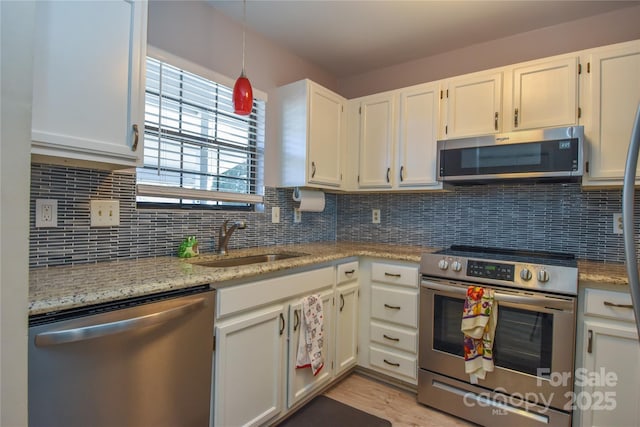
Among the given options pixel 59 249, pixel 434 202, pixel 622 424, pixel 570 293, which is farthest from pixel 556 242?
pixel 59 249

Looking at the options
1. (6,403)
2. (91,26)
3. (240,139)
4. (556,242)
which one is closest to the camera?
(6,403)

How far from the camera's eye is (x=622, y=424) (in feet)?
5.18

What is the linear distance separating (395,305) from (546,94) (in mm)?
1605

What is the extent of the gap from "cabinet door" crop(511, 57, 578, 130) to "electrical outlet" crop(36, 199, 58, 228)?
2544mm

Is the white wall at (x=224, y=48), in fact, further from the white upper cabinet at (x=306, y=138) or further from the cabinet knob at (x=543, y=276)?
the cabinet knob at (x=543, y=276)

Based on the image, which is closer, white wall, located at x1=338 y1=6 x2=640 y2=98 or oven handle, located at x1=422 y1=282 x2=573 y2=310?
oven handle, located at x1=422 y1=282 x2=573 y2=310

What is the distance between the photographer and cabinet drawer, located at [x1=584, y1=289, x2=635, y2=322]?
1.55 m

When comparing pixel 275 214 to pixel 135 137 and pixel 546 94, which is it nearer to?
pixel 135 137

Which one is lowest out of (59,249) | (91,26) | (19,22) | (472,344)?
(472,344)

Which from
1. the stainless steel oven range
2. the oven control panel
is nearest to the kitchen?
the stainless steel oven range

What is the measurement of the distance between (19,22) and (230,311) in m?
1.18

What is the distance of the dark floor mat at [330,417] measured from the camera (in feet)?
6.04

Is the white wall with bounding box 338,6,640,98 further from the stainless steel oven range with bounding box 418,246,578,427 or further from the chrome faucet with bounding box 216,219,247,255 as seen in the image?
the chrome faucet with bounding box 216,219,247,255

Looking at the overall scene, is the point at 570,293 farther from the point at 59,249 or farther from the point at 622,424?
the point at 59,249
